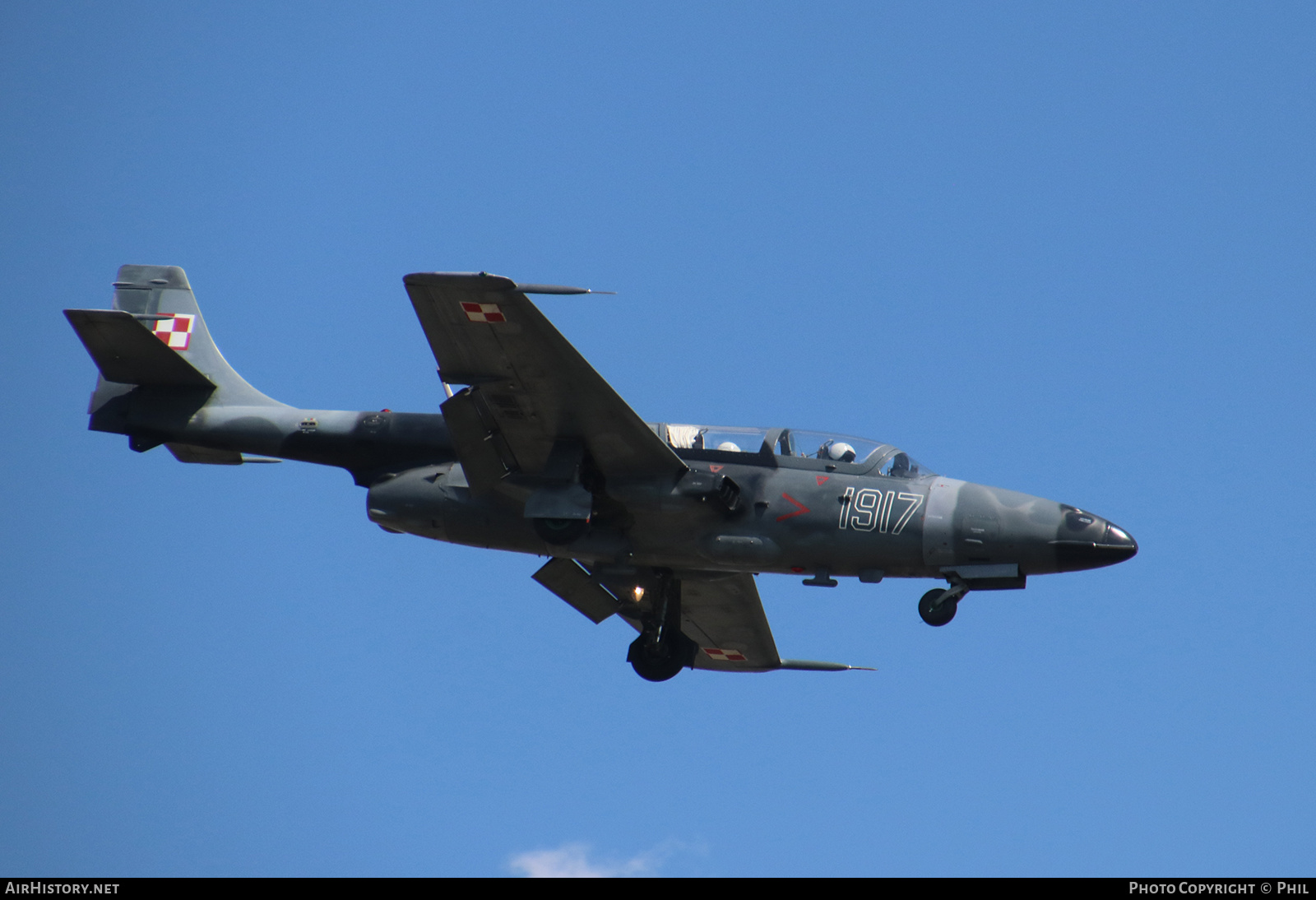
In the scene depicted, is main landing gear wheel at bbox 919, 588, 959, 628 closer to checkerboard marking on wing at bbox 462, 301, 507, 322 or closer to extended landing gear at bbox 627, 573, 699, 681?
extended landing gear at bbox 627, 573, 699, 681

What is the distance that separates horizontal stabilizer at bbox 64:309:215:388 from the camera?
89.7ft

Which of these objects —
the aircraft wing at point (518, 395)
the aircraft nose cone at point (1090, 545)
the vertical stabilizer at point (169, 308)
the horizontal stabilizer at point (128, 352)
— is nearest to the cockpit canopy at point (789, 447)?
the aircraft wing at point (518, 395)

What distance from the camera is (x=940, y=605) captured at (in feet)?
79.7

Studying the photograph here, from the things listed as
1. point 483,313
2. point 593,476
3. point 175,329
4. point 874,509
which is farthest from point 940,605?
point 175,329

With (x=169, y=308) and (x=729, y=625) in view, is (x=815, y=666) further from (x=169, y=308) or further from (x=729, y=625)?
(x=169, y=308)

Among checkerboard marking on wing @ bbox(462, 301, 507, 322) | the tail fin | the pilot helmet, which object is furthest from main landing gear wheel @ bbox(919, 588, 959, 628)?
the tail fin

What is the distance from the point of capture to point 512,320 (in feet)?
77.4

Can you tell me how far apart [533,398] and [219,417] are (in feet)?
22.3

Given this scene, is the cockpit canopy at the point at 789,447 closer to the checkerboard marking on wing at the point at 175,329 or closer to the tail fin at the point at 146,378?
the tail fin at the point at 146,378

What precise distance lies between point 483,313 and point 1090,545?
9.89 m

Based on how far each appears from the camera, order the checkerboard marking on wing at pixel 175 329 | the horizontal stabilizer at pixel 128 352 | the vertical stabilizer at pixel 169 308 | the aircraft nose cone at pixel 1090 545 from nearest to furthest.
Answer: the aircraft nose cone at pixel 1090 545 < the horizontal stabilizer at pixel 128 352 < the vertical stabilizer at pixel 169 308 < the checkerboard marking on wing at pixel 175 329

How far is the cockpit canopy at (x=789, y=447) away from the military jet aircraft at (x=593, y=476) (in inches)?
1.2

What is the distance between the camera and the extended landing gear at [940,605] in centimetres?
2423
